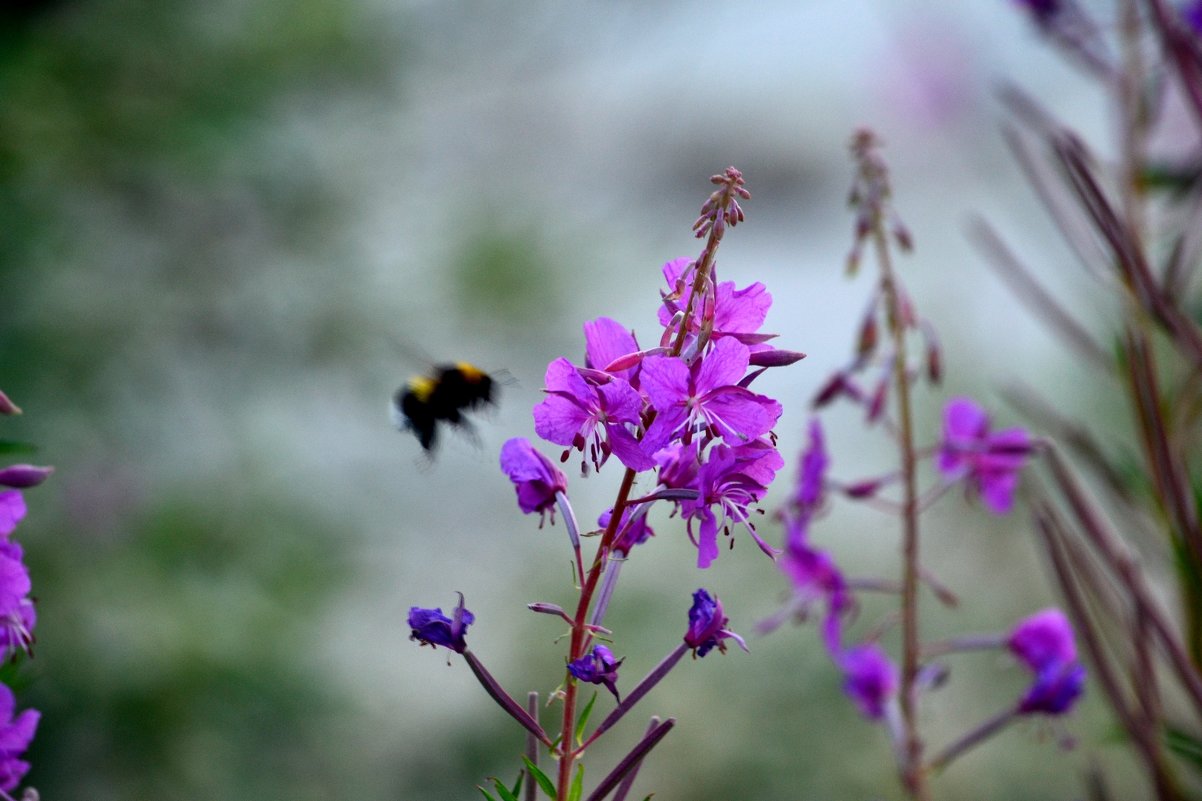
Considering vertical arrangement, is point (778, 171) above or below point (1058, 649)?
above

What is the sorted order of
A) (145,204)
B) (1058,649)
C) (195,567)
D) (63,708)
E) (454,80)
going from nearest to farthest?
(1058,649), (63,708), (195,567), (145,204), (454,80)

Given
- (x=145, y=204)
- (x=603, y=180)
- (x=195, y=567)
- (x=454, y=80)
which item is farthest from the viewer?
(x=603, y=180)

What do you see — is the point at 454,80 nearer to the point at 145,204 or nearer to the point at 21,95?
the point at 145,204

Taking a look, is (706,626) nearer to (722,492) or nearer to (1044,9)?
(722,492)

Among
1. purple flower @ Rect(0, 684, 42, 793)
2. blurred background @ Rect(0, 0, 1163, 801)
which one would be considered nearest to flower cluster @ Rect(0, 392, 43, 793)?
purple flower @ Rect(0, 684, 42, 793)

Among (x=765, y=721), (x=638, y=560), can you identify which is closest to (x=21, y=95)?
(x=638, y=560)

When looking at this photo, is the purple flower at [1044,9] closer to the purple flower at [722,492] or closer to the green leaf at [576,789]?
the purple flower at [722,492]

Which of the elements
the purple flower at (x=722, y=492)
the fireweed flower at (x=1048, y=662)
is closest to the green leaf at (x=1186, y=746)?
the fireweed flower at (x=1048, y=662)
